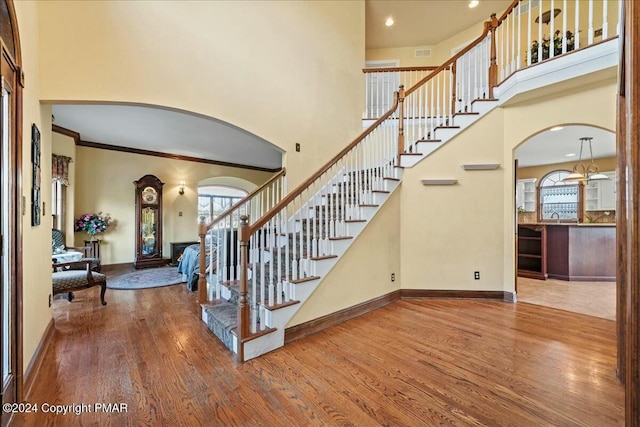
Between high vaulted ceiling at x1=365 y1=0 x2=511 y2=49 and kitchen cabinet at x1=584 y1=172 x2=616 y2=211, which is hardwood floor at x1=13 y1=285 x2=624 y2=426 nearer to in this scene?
kitchen cabinet at x1=584 y1=172 x2=616 y2=211

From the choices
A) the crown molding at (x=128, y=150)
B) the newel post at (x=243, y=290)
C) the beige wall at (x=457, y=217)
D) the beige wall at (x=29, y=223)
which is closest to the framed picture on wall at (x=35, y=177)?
the beige wall at (x=29, y=223)

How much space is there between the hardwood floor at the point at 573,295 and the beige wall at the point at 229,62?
389 cm

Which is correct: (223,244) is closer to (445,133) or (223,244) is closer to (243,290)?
(243,290)

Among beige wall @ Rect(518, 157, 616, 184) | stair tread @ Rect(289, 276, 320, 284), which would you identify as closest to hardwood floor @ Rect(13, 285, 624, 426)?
stair tread @ Rect(289, 276, 320, 284)

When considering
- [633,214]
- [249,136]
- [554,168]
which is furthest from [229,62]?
[554,168]

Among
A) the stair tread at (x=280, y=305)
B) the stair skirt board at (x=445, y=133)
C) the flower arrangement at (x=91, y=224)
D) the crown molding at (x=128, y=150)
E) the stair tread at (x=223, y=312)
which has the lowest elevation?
the stair tread at (x=223, y=312)

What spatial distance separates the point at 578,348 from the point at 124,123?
7040mm

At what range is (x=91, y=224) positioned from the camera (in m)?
5.84

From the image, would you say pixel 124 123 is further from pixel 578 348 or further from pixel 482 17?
pixel 482 17

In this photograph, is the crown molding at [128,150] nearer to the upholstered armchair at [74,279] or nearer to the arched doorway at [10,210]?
the upholstered armchair at [74,279]

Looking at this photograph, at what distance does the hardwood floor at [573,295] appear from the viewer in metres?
3.56

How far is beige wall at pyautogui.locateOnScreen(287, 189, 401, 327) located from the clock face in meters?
5.72

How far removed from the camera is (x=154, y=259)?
21.8ft

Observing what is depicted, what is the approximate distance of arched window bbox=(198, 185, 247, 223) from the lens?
8.42m
